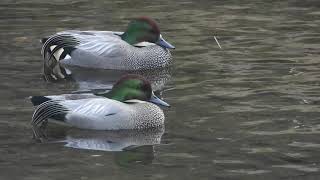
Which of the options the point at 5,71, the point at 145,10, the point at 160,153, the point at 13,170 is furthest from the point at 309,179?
the point at 145,10

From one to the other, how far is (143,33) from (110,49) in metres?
0.56

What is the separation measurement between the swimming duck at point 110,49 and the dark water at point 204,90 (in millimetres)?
340

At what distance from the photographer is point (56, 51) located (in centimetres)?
1661

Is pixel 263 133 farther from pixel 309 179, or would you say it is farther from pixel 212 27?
pixel 212 27

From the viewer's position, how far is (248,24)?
64.3 ft

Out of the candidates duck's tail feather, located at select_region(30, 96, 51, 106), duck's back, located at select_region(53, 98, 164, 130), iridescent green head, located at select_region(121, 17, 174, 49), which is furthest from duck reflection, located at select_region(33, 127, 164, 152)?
iridescent green head, located at select_region(121, 17, 174, 49)

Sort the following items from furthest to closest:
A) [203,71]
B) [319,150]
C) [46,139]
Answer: [203,71] < [46,139] < [319,150]

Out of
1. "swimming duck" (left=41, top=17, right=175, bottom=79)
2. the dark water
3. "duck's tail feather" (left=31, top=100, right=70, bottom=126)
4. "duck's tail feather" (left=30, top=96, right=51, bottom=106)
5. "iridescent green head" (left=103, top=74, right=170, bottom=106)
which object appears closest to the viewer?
the dark water

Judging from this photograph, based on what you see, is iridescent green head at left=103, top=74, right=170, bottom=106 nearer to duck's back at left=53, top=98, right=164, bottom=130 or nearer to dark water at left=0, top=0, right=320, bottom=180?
duck's back at left=53, top=98, right=164, bottom=130

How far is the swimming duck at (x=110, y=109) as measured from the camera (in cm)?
1198

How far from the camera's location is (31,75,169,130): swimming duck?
1198 centimetres

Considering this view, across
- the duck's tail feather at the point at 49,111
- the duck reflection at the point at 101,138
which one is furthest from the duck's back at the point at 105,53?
the duck's tail feather at the point at 49,111

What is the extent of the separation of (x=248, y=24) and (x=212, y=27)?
696 mm

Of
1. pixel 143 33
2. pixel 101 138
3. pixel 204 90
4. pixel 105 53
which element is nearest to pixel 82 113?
pixel 101 138
